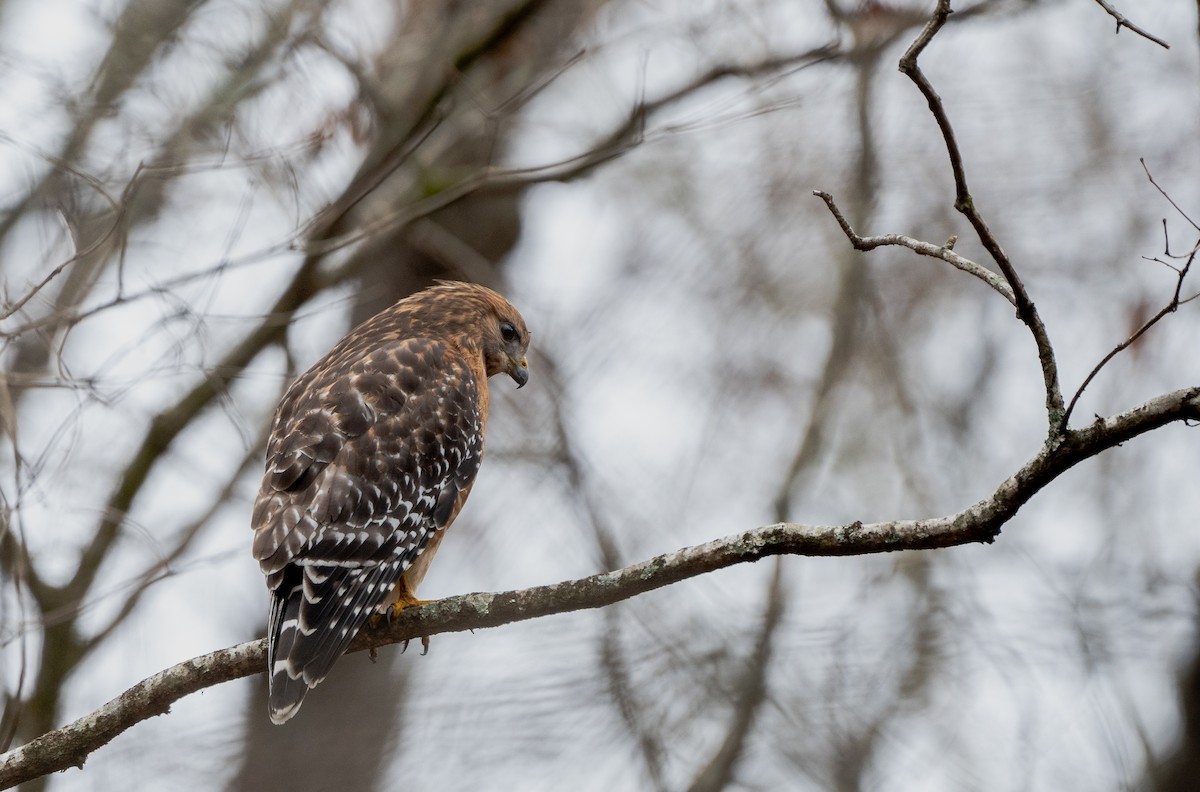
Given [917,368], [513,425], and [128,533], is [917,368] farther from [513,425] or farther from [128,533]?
[128,533]

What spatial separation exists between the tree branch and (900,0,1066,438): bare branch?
0.34ft

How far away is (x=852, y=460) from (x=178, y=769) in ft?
16.3

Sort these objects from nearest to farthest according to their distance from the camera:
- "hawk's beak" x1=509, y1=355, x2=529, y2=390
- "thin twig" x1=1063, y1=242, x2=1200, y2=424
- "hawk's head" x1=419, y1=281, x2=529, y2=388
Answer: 1. "thin twig" x1=1063, y1=242, x2=1200, y2=424
2. "hawk's head" x1=419, y1=281, x2=529, y2=388
3. "hawk's beak" x1=509, y1=355, x2=529, y2=390

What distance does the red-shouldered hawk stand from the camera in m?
4.08

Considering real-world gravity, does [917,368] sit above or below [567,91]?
below

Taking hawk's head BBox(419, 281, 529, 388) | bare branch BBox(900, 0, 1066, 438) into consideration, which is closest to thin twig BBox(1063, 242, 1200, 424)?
bare branch BBox(900, 0, 1066, 438)

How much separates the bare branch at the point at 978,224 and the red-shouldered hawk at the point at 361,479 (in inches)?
92.9

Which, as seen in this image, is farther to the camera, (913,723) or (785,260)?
(785,260)

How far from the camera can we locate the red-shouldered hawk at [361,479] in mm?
4078

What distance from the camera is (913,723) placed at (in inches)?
253

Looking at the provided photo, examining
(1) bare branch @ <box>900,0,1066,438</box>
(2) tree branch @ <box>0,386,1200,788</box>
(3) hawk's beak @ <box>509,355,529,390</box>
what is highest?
(3) hawk's beak @ <box>509,355,529,390</box>

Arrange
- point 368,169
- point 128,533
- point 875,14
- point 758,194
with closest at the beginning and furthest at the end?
1. point 128,533
2. point 368,169
3. point 875,14
4. point 758,194

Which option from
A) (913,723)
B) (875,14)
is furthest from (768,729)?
(875,14)

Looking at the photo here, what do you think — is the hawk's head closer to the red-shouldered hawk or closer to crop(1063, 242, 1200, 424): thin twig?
the red-shouldered hawk
